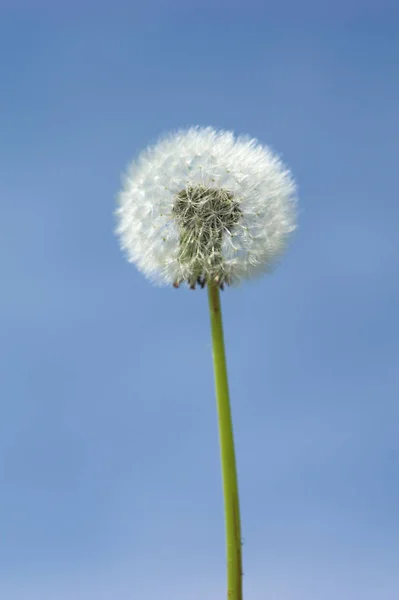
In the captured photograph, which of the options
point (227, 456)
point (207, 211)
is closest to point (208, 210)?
point (207, 211)

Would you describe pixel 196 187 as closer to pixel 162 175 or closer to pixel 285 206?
pixel 162 175

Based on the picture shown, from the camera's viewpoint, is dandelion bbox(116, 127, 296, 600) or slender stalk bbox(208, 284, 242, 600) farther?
dandelion bbox(116, 127, 296, 600)

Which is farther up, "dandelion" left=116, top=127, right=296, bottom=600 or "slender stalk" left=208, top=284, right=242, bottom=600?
"dandelion" left=116, top=127, right=296, bottom=600

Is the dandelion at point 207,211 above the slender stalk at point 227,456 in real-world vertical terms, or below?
above

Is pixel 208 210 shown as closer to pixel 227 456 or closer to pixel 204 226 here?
pixel 204 226

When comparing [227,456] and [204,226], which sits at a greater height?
[204,226]

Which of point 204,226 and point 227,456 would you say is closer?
point 227,456
